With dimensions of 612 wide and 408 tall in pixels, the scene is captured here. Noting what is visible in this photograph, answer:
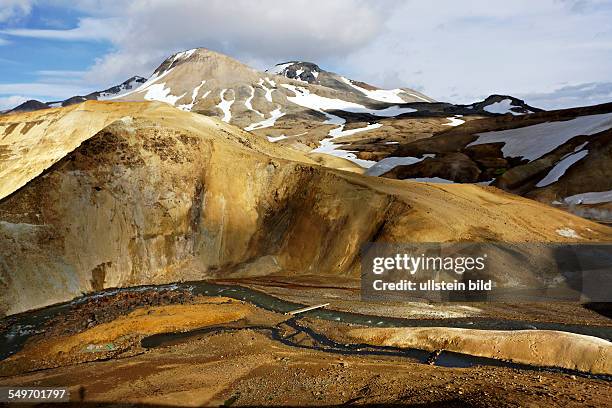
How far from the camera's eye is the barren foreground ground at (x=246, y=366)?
53.8 feet

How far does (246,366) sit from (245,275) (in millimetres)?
18056

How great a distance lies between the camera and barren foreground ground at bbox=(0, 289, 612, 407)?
16.4 m

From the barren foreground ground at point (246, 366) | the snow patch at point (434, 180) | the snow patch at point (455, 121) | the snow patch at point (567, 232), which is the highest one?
the snow patch at point (455, 121)

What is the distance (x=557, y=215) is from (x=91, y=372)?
38.1 meters

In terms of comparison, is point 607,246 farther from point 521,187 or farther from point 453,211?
point 521,187

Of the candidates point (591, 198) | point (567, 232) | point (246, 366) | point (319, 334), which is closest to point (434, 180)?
point (591, 198)

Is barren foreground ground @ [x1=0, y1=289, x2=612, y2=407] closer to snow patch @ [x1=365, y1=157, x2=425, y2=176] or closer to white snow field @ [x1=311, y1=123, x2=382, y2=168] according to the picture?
snow patch @ [x1=365, y1=157, x2=425, y2=176]

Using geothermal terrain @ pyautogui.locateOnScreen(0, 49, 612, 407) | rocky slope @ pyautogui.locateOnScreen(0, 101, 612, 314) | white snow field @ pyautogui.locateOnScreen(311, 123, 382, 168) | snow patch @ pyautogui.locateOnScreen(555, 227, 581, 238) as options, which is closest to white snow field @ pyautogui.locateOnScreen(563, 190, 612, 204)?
geothermal terrain @ pyautogui.locateOnScreen(0, 49, 612, 407)

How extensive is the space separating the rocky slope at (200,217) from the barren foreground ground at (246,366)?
7.45m

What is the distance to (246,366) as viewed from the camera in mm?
20047

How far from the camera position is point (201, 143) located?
146 ft

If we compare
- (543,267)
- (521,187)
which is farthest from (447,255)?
(521,187)

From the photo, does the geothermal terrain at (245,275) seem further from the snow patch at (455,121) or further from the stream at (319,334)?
the snow patch at (455,121)

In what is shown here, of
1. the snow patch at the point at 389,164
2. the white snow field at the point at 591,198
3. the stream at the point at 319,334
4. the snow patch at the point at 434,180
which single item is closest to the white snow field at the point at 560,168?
the white snow field at the point at 591,198
